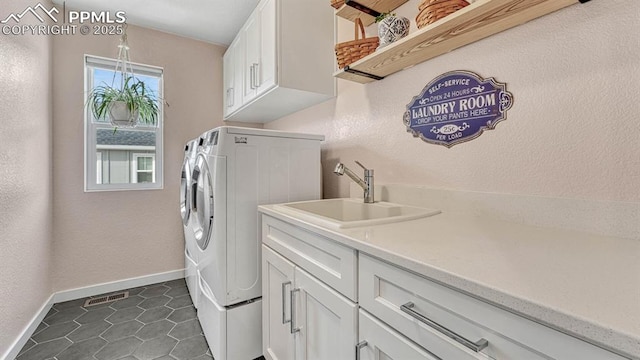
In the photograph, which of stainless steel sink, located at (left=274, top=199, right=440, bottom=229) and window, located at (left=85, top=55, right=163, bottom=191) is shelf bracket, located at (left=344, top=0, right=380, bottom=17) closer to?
stainless steel sink, located at (left=274, top=199, right=440, bottom=229)

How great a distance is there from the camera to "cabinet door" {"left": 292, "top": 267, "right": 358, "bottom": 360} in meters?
0.86

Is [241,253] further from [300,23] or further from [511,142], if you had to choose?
[300,23]

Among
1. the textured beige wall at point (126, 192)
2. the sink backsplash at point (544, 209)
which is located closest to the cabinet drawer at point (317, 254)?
the sink backsplash at point (544, 209)

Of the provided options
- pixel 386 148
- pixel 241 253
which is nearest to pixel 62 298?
pixel 241 253

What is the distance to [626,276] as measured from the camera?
0.51 m

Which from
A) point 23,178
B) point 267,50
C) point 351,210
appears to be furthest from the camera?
point 267,50

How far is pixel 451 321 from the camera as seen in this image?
0.58 meters

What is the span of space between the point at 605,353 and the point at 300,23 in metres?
2.01

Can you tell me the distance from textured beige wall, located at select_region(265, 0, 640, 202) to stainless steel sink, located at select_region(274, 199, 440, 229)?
0.19 metres

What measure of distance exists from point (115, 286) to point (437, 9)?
3.24m

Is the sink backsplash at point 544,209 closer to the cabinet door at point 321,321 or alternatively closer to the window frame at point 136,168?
the cabinet door at point 321,321

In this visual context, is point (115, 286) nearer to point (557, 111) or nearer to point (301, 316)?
point (301, 316)

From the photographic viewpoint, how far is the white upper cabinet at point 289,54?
177 cm

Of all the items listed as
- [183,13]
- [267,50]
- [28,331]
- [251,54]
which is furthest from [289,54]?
[28,331]
